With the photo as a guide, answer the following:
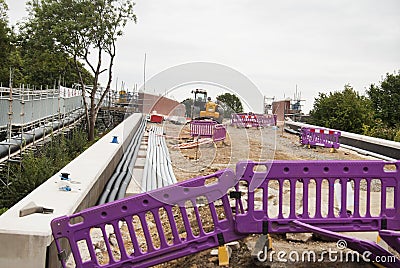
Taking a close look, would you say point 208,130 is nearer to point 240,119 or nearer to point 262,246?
point 240,119

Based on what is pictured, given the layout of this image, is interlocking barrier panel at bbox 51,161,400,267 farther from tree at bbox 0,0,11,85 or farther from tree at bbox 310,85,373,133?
tree at bbox 0,0,11,85

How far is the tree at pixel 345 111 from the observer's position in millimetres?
23625

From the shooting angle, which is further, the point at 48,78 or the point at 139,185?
the point at 48,78

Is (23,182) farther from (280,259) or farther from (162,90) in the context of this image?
(280,259)

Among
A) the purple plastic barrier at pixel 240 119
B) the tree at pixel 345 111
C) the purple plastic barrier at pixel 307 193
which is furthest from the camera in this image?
the tree at pixel 345 111

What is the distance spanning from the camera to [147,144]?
1377cm

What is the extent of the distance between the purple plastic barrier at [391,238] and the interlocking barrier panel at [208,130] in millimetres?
8616

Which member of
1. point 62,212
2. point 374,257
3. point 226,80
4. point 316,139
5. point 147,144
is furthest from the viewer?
point 316,139

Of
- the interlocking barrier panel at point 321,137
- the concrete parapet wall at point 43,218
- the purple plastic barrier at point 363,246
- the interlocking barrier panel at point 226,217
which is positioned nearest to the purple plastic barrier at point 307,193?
the interlocking barrier panel at point 226,217

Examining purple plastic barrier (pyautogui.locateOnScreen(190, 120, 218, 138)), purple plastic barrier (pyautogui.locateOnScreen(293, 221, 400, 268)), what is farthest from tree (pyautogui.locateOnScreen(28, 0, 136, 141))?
purple plastic barrier (pyautogui.locateOnScreen(293, 221, 400, 268))

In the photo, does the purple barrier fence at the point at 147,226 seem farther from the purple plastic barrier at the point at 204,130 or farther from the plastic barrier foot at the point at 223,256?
the purple plastic barrier at the point at 204,130

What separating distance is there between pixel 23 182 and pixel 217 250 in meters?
5.50

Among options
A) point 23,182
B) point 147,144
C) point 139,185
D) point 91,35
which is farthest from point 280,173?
point 91,35

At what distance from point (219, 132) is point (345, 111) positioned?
40.3ft
